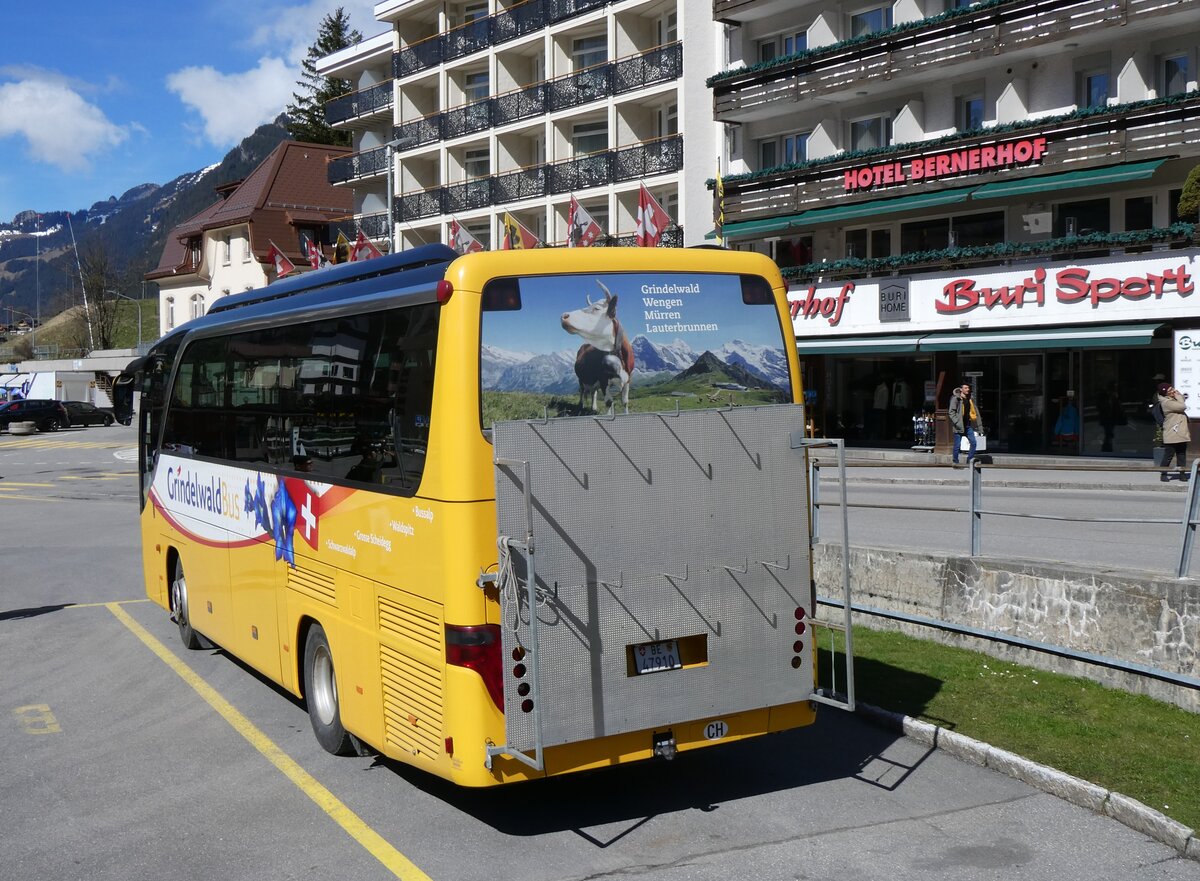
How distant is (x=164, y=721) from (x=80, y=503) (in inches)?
813

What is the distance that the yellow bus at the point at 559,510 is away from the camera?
21.3ft

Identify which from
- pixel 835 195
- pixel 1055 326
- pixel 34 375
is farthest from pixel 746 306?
pixel 34 375

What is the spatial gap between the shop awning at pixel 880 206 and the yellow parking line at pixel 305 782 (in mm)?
24585

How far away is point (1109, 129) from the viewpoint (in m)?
28.2

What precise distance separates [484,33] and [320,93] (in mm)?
47496

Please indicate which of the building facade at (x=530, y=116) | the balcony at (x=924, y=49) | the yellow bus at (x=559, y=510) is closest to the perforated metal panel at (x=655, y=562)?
the yellow bus at (x=559, y=510)

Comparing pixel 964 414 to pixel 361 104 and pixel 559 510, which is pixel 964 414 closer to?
pixel 559 510

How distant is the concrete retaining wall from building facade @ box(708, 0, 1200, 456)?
18.1 meters

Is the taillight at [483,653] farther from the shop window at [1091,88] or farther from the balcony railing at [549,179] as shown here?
the balcony railing at [549,179]

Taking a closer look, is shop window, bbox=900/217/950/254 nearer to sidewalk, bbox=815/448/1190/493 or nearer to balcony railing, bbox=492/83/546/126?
sidewalk, bbox=815/448/1190/493

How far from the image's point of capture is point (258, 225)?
67.5 meters

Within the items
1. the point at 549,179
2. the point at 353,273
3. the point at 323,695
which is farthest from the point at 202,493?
the point at 549,179

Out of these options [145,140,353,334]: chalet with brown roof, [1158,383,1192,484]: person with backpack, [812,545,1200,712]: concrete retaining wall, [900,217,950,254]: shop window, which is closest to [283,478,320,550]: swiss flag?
[812,545,1200,712]: concrete retaining wall

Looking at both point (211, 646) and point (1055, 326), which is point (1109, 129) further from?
point (211, 646)
